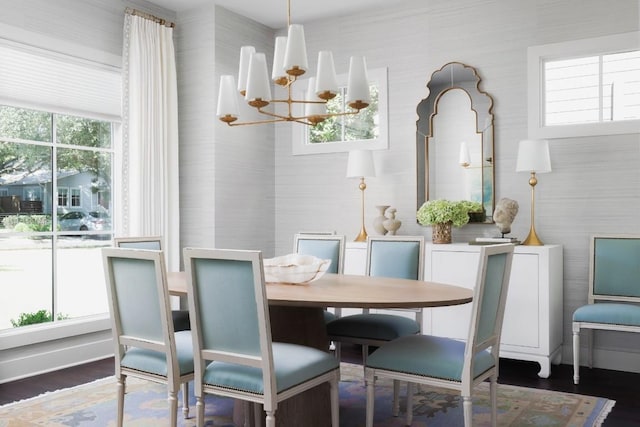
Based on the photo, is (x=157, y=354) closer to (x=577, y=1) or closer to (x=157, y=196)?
(x=157, y=196)

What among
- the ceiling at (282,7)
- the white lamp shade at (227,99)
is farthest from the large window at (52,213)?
the white lamp shade at (227,99)

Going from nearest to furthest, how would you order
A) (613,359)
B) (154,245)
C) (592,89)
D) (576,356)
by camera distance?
1. (154,245)
2. (576,356)
3. (613,359)
4. (592,89)

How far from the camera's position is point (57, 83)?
4422mm

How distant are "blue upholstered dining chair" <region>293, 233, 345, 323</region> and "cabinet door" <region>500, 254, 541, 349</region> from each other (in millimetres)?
1203

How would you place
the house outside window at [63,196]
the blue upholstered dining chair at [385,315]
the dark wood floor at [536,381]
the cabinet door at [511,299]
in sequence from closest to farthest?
the blue upholstered dining chair at [385,315], the dark wood floor at [536,381], the cabinet door at [511,299], the house outside window at [63,196]

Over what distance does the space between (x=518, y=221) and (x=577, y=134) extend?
77cm

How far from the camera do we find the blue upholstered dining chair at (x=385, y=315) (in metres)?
3.52

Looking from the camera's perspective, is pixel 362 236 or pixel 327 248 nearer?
pixel 327 248

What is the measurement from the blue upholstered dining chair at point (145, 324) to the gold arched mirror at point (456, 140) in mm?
2766

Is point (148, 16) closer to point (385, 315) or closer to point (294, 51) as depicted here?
point (294, 51)

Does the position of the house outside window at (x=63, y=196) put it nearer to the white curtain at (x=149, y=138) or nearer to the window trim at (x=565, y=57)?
the white curtain at (x=149, y=138)

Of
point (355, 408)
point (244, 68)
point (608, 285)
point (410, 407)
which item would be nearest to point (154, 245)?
point (244, 68)

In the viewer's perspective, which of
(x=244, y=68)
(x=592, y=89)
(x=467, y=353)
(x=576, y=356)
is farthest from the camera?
(x=592, y=89)

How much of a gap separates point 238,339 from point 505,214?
8.74 feet
